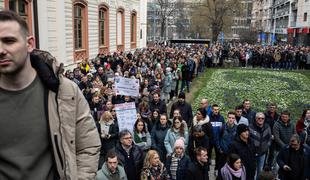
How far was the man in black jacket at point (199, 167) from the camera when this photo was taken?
6426 millimetres

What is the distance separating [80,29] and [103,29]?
4.87m

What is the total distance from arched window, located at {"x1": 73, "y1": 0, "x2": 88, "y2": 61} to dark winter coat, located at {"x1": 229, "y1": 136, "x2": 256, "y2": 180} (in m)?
16.6

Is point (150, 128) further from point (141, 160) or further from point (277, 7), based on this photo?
point (277, 7)

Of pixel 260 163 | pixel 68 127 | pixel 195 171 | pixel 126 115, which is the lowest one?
pixel 260 163

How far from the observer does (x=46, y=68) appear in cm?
221

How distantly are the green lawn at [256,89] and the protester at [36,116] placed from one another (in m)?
14.0

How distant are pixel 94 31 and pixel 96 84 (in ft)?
44.4

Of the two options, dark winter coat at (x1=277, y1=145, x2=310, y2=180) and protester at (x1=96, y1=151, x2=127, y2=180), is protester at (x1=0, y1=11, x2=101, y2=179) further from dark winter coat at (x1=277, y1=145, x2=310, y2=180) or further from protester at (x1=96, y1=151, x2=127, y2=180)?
dark winter coat at (x1=277, y1=145, x2=310, y2=180)

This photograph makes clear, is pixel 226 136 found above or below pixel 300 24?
below

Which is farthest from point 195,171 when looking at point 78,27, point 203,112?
point 78,27

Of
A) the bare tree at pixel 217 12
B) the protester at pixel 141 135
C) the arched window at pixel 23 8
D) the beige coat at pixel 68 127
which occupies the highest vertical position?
the bare tree at pixel 217 12

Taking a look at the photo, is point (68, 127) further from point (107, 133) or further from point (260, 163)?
point (260, 163)

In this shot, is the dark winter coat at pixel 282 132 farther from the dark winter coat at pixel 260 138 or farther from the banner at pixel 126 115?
the banner at pixel 126 115

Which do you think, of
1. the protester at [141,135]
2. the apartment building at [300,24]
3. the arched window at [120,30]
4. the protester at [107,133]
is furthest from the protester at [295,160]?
the apartment building at [300,24]
